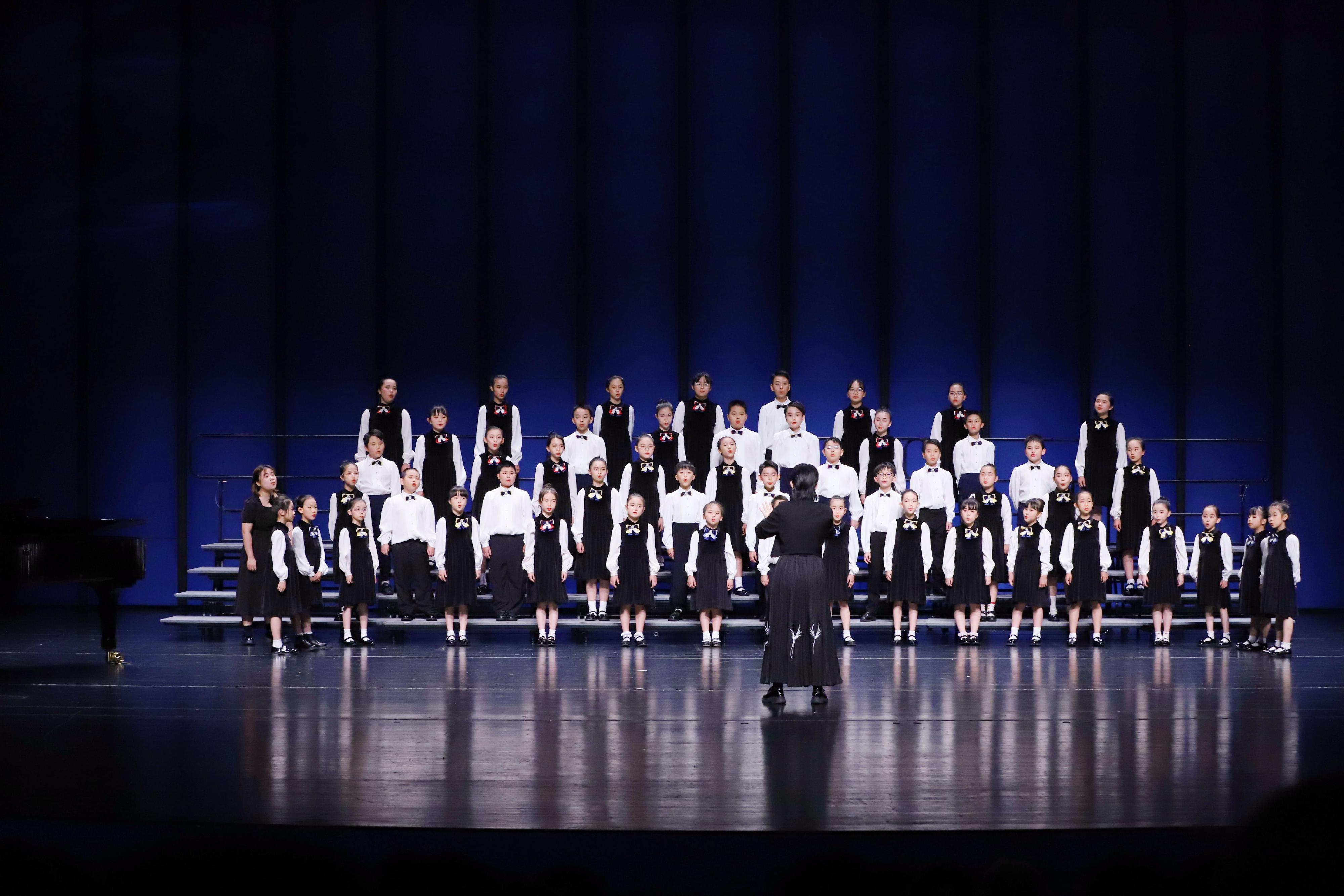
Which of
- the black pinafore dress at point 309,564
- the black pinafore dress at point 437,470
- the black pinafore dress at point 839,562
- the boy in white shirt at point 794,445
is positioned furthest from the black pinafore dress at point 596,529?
the black pinafore dress at point 309,564

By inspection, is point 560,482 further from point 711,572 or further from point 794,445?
point 794,445

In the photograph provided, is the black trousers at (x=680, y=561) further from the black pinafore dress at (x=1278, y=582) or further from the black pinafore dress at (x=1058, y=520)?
the black pinafore dress at (x=1278, y=582)

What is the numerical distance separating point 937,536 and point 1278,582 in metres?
2.27

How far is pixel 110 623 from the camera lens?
7.32 metres

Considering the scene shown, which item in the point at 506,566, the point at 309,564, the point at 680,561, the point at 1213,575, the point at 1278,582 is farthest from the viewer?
the point at 680,561

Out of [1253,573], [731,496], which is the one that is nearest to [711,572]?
[731,496]

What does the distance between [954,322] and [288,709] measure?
24.3 feet

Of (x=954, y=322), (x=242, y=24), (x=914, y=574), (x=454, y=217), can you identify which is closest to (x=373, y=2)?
(x=242, y=24)

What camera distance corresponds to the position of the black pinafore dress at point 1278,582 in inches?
322

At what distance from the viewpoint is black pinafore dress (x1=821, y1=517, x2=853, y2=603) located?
338 inches

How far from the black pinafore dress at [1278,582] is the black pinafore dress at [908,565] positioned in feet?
7.32

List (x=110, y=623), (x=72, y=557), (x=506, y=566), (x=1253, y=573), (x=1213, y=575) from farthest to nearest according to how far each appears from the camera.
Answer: (x=506, y=566), (x=1213, y=575), (x=1253, y=573), (x=110, y=623), (x=72, y=557)

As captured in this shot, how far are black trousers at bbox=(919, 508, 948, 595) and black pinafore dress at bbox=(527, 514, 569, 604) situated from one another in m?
2.66

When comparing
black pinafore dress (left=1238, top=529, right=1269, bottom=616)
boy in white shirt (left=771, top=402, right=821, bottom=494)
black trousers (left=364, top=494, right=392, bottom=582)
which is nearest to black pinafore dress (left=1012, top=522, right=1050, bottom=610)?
black pinafore dress (left=1238, top=529, right=1269, bottom=616)
